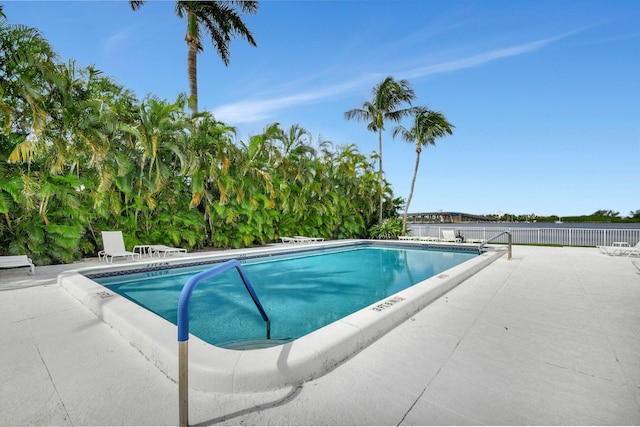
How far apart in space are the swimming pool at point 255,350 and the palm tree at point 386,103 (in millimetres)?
16628

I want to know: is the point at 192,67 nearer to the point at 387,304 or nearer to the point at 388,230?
the point at 388,230

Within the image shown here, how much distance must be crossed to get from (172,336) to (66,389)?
854mm

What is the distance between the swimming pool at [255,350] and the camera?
2457 mm

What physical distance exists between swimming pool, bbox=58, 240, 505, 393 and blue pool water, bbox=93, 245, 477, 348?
95cm

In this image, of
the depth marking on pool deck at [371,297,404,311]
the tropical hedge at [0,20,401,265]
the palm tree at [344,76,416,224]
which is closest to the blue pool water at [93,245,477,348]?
the depth marking on pool deck at [371,297,404,311]

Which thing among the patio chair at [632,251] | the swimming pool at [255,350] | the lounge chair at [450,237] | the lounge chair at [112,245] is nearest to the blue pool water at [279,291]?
the swimming pool at [255,350]

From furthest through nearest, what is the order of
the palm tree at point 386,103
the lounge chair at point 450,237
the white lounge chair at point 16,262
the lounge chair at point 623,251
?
the palm tree at point 386,103, the lounge chair at point 450,237, the lounge chair at point 623,251, the white lounge chair at point 16,262

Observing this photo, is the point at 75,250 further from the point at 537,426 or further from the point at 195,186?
the point at 537,426

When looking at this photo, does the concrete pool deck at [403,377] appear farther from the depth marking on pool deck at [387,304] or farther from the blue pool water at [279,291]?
the blue pool water at [279,291]

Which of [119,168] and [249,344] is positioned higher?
[119,168]

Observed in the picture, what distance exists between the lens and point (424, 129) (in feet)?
65.2

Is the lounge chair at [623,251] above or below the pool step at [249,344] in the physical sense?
above

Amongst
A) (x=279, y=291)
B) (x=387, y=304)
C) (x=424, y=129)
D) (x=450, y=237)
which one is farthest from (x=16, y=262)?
(x=424, y=129)

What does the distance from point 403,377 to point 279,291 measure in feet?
15.0
